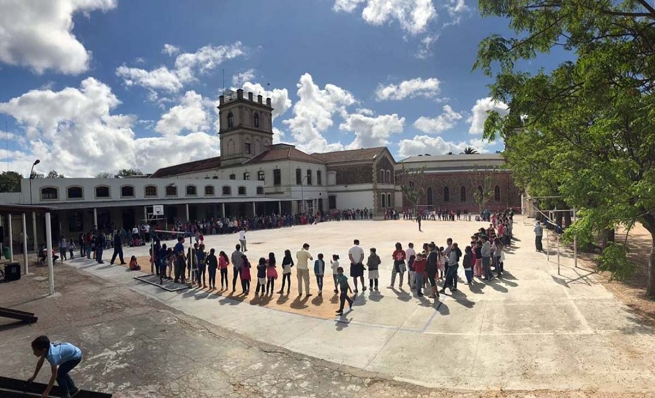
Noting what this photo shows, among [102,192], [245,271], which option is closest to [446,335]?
[245,271]

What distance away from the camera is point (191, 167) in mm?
59875

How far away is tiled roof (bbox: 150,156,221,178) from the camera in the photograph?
54594 mm

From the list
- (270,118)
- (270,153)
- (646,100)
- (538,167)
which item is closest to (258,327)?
(646,100)

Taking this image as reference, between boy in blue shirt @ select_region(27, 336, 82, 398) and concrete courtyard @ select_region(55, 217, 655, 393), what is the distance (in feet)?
12.3

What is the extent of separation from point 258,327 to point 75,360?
423 centimetres

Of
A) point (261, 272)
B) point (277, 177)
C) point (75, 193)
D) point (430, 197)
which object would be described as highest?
point (277, 177)

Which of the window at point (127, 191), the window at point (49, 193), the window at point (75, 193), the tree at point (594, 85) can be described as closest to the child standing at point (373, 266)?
the tree at point (594, 85)

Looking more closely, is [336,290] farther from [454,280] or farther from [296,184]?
[296,184]

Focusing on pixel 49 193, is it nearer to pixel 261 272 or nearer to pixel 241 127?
pixel 261 272

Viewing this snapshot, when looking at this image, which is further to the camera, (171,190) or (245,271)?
(171,190)

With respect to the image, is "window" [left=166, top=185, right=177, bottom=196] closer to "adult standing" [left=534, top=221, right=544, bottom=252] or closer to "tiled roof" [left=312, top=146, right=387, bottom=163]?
"tiled roof" [left=312, top=146, right=387, bottom=163]

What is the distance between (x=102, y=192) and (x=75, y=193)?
1879 millimetres

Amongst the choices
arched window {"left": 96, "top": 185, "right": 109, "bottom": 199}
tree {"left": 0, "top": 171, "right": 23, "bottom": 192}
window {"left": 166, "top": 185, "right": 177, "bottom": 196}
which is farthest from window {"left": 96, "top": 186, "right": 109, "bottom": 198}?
tree {"left": 0, "top": 171, "right": 23, "bottom": 192}

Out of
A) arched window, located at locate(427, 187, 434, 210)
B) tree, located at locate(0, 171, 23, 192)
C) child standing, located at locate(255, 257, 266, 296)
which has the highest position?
tree, located at locate(0, 171, 23, 192)
